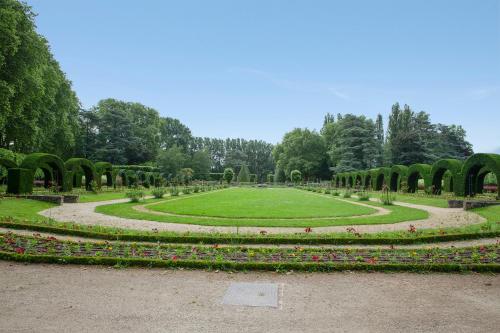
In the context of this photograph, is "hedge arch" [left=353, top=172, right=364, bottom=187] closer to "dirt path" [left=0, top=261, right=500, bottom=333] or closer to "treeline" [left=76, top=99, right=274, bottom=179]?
"treeline" [left=76, top=99, right=274, bottom=179]

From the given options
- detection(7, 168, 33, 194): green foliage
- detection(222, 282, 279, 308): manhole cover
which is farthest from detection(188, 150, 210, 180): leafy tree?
detection(222, 282, 279, 308): manhole cover

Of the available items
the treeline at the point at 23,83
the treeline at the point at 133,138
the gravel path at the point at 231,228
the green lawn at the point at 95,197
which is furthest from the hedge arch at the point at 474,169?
the treeline at the point at 133,138

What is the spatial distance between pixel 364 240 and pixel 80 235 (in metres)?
8.31

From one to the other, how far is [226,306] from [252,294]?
25.5 inches

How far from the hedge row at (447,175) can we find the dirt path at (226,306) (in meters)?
18.7

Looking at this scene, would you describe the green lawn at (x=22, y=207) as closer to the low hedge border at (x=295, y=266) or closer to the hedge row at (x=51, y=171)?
the hedge row at (x=51, y=171)

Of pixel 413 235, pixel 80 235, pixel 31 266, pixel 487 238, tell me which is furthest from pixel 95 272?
pixel 487 238

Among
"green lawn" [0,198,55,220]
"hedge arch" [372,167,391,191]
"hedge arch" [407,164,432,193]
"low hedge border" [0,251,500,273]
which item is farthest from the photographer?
"hedge arch" [372,167,391,191]

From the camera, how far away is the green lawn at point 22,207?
14.3 meters

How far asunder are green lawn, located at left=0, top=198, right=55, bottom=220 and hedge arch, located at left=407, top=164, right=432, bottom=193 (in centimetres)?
2655

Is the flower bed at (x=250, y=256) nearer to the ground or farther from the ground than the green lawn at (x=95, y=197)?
farther from the ground

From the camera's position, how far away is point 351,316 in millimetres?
4840

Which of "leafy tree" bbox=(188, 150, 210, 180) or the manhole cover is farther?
"leafy tree" bbox=(188, 150, 210, 180)

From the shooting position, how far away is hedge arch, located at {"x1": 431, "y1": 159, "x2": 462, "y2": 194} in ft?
80.1
